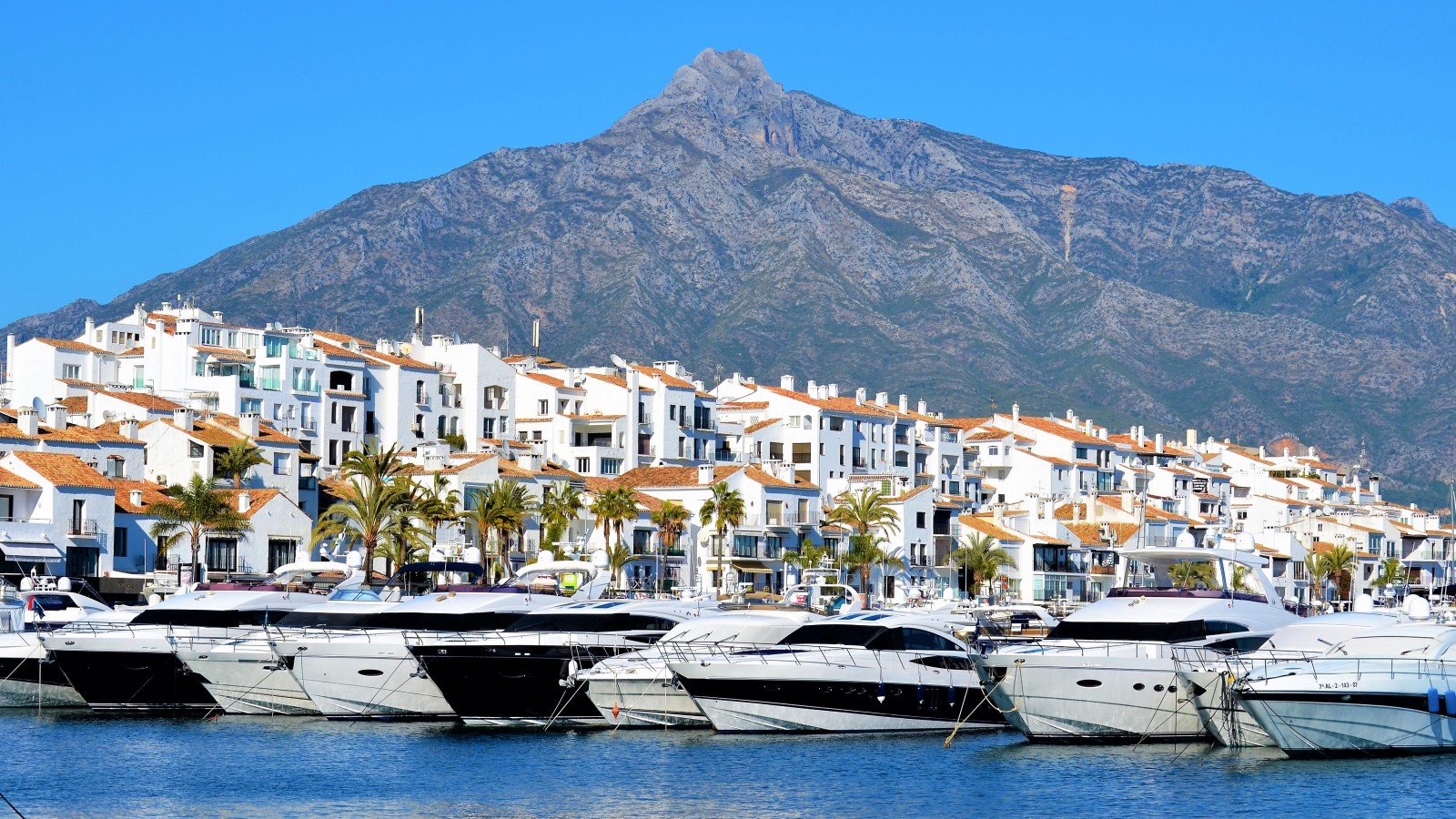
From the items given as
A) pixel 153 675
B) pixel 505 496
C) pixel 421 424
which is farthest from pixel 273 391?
pixel 153 675

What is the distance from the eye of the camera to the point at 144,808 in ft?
132

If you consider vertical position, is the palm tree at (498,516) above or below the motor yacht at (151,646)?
above

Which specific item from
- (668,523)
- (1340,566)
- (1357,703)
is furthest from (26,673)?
(1340,566)

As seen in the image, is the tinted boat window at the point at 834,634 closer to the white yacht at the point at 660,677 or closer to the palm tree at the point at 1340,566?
the white yacht at the point at 660,677

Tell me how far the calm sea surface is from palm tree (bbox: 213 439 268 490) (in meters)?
50.8

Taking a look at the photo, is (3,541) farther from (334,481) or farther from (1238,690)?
(1238,690)

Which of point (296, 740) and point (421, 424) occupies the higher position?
point (421, 424)

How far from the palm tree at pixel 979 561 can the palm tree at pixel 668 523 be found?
64.4ft

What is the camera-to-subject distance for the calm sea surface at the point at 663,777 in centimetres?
4034

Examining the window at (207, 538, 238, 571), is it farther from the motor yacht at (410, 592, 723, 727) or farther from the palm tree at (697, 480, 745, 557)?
the motor yacht at (410, 592, 723, 727)

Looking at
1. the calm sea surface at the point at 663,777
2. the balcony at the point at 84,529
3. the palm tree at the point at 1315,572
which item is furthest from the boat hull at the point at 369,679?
the palm tree at the point at 1315,572

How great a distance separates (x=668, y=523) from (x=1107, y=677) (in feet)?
218

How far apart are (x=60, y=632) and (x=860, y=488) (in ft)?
270

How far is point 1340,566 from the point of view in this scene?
474 feet
